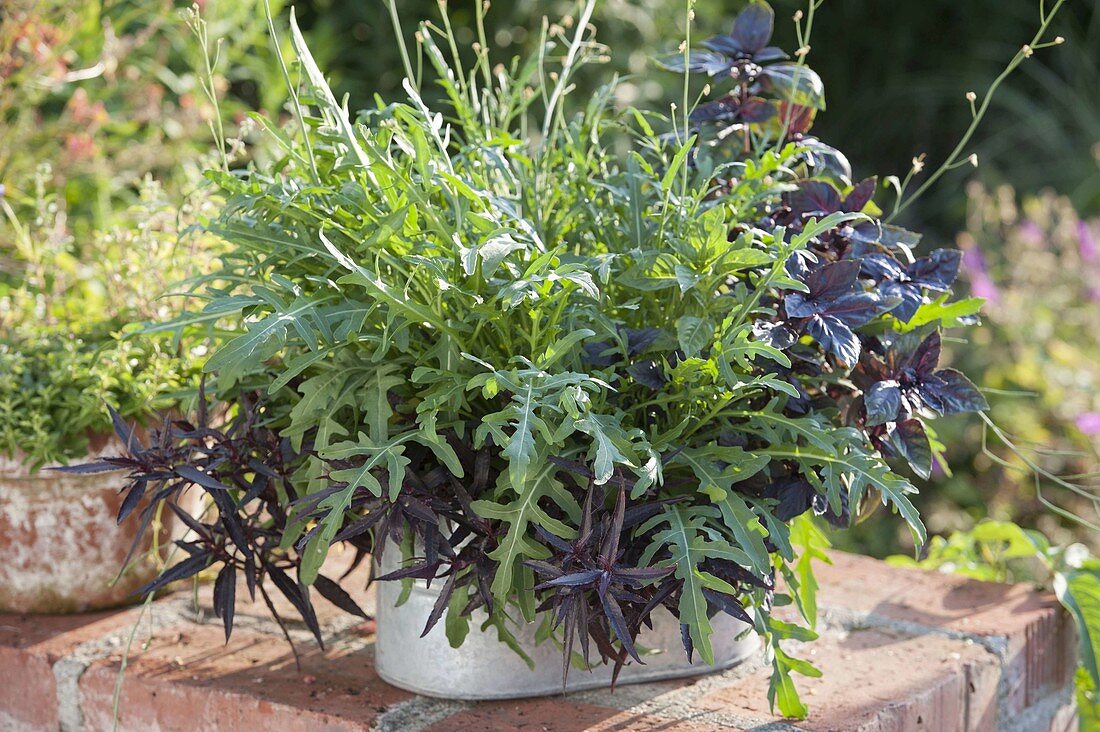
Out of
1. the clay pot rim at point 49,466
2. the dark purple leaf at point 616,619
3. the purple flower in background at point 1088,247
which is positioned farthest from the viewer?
the purple flower in background at point 1088,247

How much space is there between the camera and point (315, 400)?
1.07 m

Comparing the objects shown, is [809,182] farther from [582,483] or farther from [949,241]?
[949,241]

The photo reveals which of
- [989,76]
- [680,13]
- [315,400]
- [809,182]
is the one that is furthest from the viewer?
[989,76]

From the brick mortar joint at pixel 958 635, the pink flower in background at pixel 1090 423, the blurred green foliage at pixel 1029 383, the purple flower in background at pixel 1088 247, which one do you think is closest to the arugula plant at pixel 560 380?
the brick mortar joint at pixel 958 635

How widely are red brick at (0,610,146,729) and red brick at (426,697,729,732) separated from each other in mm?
527

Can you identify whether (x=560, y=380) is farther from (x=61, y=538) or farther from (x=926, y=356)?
(x=61, y=538)

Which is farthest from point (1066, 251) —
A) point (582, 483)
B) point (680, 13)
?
point (582, 483)

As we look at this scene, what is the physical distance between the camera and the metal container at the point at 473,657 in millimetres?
1132

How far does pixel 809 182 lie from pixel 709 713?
574 mm

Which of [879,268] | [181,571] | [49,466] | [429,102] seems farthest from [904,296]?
[429,102]

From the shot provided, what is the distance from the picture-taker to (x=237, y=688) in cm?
119

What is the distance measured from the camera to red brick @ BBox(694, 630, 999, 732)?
45.3 inches

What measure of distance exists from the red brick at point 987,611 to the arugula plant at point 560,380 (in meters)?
0.33

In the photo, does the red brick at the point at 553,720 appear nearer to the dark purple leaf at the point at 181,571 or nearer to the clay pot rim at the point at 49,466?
the dark purple leaf at the point at 181,571
